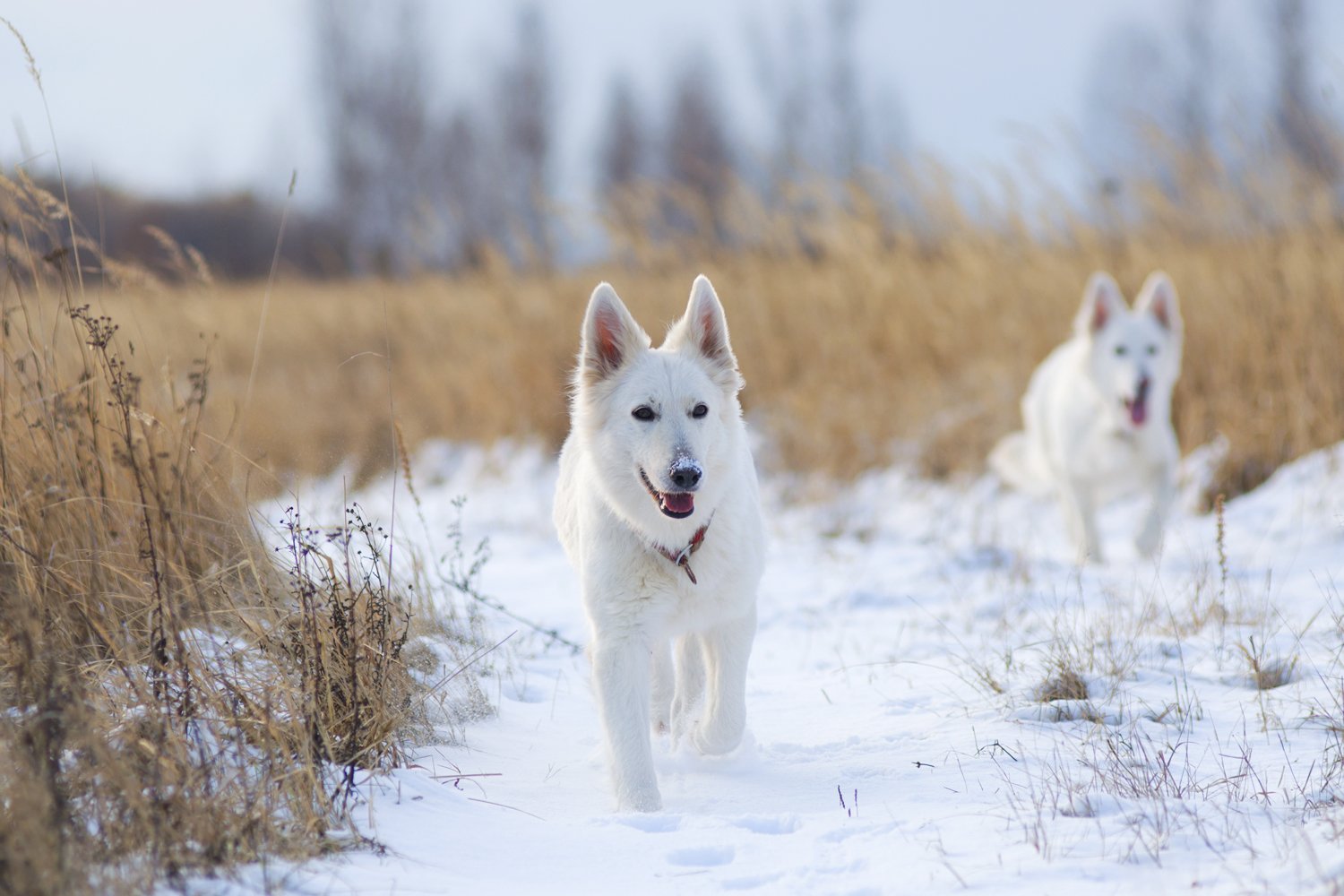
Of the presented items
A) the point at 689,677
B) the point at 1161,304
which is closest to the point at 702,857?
the point at 689,677

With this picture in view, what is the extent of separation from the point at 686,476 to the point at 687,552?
0.92 feet

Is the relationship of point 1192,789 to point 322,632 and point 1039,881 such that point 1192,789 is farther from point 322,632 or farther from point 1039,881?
point 322,632

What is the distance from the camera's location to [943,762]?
326cm

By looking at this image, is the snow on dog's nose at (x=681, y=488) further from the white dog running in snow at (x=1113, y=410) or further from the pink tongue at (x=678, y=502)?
the white dog running in snow at (x=1113, y=410)

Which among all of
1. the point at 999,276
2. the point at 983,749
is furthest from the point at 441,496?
the point at 983,749

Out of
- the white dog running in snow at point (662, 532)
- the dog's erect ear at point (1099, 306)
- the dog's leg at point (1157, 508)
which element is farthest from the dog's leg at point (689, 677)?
the dog's erect ear at point (1099, 306)

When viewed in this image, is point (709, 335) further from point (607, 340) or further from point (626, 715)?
point (626, 715)

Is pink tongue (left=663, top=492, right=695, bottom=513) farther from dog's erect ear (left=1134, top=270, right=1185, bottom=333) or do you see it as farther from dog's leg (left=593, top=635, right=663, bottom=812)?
dog's erect ear (left=1134, top=270, right=1185, bottom=333)

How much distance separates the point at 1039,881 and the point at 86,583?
288 cm

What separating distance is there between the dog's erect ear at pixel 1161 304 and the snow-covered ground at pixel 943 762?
1663mm

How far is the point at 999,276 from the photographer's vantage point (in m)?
10.2

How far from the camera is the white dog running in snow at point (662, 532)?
3.34m

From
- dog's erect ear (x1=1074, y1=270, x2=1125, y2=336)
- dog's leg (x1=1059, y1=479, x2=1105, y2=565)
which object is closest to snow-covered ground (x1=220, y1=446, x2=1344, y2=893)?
dog's leg (x1=1059, y1=479, x2=1105, y2=565)

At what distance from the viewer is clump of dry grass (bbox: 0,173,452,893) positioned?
228 centimetres
